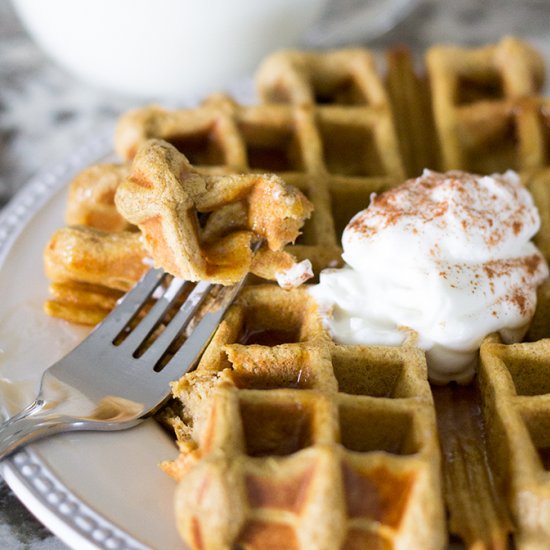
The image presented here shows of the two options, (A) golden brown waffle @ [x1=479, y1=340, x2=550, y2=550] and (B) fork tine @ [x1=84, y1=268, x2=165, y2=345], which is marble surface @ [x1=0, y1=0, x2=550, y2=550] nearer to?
(B) fork tine @ [x1=84, y1=268, x2=165, y2=345]

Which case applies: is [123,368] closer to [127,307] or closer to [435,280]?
[127,307]

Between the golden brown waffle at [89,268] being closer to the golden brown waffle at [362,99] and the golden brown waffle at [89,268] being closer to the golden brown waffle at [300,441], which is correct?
the golden brown waffle at [300,441]

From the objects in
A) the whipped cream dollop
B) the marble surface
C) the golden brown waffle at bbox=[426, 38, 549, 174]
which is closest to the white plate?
the whipped cream dollop

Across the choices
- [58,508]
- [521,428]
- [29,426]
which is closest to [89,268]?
[29,426]

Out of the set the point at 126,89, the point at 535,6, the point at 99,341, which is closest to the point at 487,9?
the point at 535,6

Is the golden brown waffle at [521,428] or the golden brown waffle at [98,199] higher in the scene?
the golden brown waffle at [98,199]

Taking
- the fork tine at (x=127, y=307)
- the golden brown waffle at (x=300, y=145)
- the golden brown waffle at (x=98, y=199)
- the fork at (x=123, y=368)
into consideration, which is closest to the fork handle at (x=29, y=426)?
the fork at (x=123, y=368)

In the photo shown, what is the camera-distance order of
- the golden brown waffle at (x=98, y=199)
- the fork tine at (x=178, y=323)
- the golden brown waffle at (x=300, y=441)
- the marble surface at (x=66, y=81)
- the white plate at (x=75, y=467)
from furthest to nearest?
1. the marble surface at (x=66, y=81)
2. the golden brown waffle at (x=98, y=199)
3. the fork tine at (x=178, y=323)
4. the white plate at (x=75, y=467)
5. the golden brown waffle at (x=300, y=441)
